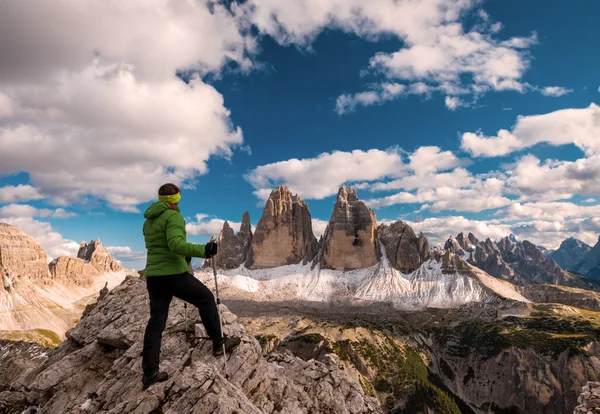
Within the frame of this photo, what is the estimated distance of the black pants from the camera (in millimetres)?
10375

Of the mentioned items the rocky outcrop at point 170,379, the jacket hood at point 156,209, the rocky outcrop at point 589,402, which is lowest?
the rocky outcrop at point 589,402

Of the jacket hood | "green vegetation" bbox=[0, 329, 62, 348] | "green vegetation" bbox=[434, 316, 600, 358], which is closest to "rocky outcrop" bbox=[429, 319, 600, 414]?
"green vegetation" bbox=[434, 316, 600, 358]

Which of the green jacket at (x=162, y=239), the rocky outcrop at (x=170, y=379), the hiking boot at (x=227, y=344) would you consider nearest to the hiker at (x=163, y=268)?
the green jacket at (x=162, y=239)

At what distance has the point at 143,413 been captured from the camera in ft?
29.4

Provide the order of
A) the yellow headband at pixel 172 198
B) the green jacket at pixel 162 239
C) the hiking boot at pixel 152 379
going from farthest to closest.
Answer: the yellow headband at pixel 172 198 < the green jacket at pixel 162 239 < the hiking boot at pixel 152 379

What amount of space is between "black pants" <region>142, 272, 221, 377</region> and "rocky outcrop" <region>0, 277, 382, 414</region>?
0.89 metres

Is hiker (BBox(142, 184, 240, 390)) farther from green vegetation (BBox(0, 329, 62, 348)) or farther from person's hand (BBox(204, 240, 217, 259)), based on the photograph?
green vegetation (BBox(0, 329, 62, 348))

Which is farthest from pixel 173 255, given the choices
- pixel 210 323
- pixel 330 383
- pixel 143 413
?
pixel 330 383

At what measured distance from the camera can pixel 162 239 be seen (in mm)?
10719

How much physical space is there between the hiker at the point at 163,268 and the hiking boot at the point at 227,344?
68.1 inches

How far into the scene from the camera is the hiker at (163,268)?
1029 cm

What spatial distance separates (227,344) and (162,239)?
16.9 ft

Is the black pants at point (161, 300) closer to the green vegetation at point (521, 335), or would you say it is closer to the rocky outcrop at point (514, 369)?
the rocky outcrop at point (514, 369)

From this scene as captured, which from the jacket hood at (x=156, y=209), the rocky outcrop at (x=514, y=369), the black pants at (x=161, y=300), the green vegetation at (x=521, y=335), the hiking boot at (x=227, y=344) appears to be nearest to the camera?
the black pants at (x=161, y=300)
